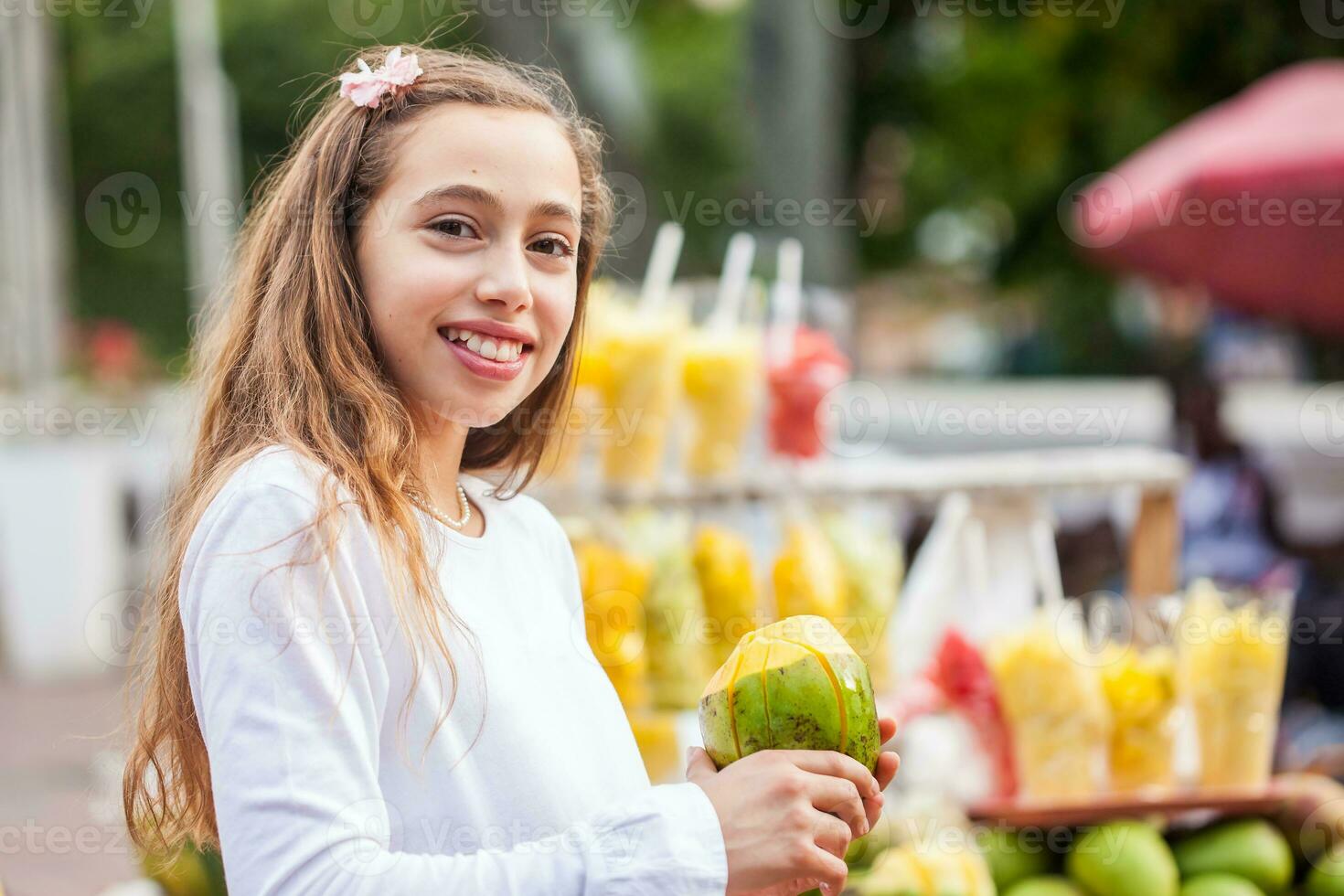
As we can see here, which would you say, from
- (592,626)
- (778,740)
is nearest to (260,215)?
(778,740)

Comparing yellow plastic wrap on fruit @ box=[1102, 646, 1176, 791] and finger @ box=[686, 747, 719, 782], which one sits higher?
finger @ box=[686, 747, 719, 782]

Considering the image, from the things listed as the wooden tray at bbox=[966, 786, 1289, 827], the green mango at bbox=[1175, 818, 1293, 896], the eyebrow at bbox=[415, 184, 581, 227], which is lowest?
the green mango at bbox=[1175, 818, 1293, 896]

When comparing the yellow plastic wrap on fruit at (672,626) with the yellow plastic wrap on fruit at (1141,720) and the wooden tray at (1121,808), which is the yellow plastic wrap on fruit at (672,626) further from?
the yellow plastic wrap on fruit at (1141,720)

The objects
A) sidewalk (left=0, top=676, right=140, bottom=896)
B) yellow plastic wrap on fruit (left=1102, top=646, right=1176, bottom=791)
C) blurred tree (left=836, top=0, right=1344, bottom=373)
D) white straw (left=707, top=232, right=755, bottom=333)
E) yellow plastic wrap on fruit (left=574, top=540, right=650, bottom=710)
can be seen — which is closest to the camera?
yellow plastic wrap on fruit (left=1102, top=646, right=1176, bottom=791)

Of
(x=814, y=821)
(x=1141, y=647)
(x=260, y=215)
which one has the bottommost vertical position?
(x=1141, y=647)

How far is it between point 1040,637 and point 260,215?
174 cm

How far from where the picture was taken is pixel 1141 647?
2797mm

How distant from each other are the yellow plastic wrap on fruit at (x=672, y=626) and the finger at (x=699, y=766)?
1.48 metres

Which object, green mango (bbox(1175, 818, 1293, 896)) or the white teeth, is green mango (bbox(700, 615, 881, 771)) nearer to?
the white teeth

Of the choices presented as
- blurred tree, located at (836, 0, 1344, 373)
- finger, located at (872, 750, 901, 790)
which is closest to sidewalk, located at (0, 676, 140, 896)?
finger, located at (872, 750, 901, 790)

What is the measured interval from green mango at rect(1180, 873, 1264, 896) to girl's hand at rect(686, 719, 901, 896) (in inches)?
56.1

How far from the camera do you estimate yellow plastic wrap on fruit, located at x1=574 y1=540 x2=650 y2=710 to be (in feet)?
9.15

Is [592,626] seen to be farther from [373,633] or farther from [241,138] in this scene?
[241,138]

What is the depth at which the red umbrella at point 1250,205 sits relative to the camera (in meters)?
5.61
